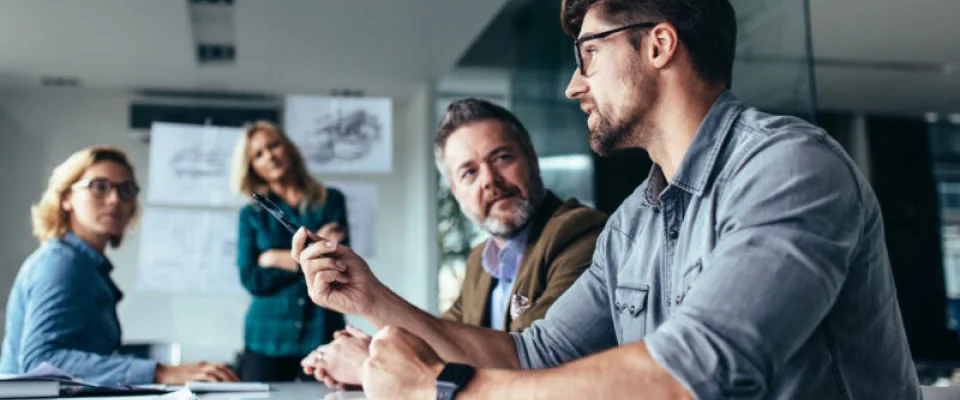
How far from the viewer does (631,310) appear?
3.96 ft

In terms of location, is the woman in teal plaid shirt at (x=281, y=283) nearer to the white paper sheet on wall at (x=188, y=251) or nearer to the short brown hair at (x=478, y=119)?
the white paper sheet on wall at (x=188, y=251)

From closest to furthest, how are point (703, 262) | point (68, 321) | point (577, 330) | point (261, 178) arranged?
point (703, 262) < point (577, 330) < point (68, 321) < point (261, 178)

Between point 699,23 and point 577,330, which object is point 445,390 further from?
point 699,23

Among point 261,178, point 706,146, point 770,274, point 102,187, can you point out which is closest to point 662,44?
point 706,146

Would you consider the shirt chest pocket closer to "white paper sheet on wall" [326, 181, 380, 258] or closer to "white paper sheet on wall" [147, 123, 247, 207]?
"white paper sheet on wall" [326, 181, 380, 258]

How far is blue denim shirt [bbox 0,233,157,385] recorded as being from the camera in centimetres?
201

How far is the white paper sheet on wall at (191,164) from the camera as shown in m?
3.47

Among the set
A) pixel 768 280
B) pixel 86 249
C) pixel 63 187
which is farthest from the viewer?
pixel 63 187

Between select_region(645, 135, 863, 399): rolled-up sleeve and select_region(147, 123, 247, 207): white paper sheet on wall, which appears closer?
select_region(645, 135, 863, 399): rolled-up sleeve

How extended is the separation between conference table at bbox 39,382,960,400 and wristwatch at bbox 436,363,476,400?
0.50m

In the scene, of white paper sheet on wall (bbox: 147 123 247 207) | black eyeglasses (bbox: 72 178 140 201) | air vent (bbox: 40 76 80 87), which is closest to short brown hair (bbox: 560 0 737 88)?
black eyeglasses (bbox: 72 178 140 201)

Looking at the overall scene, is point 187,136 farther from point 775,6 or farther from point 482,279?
point 775,6

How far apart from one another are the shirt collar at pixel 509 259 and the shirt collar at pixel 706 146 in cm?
85

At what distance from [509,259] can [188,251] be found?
2.12 metres
